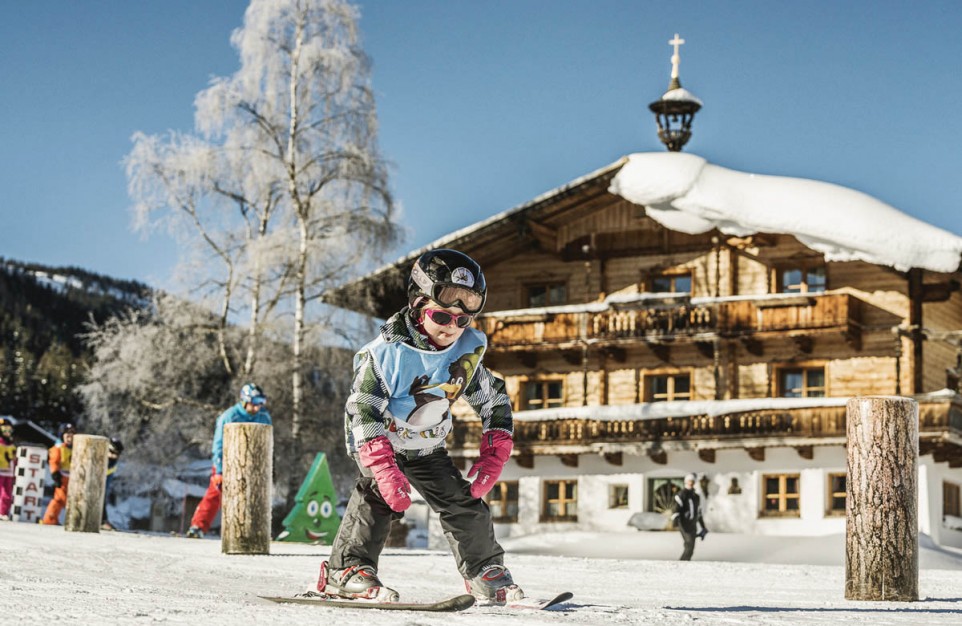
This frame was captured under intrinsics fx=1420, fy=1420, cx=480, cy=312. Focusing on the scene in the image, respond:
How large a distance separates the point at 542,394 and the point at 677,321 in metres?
4.37

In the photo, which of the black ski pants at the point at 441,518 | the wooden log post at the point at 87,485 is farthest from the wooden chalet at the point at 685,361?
the black ski pants at the point at 441,518

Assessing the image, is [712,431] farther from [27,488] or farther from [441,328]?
[441,328]

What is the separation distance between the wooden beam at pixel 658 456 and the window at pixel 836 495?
346cm

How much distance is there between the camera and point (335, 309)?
1217 inches

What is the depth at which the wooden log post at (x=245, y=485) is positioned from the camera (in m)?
10.9

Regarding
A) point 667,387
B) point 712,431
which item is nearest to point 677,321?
point 667,387

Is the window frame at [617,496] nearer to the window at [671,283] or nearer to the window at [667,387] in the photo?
the window at [667,387]

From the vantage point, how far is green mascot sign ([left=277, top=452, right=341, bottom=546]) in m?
17.2

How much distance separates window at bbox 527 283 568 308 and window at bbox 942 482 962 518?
30.3 ft

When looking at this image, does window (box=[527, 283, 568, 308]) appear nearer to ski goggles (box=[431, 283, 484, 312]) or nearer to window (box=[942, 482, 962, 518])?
window (box=[942, 482, 962, 518])

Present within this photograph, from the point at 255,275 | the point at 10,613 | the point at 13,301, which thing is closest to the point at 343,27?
the point at 255,275

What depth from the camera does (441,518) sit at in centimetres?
610

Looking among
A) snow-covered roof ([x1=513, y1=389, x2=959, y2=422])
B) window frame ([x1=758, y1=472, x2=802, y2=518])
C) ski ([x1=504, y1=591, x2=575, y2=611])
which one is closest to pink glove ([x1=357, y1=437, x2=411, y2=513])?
ski ([x1=504, y1=591, x2=575, y2=611])

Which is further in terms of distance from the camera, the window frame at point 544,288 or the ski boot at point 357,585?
the window frame at point 544,288
